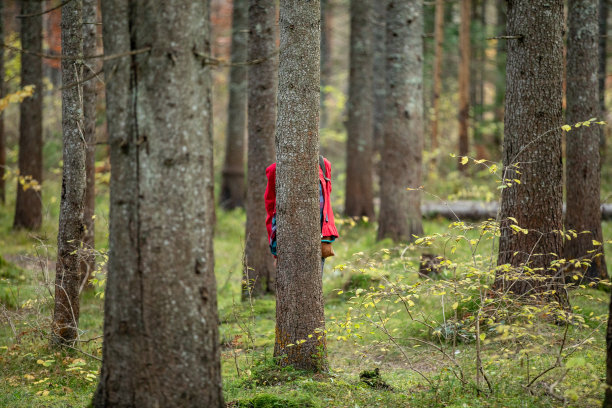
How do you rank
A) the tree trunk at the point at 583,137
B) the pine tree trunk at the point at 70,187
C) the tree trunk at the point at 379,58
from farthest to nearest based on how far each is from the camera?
1. the tree trunk at the point at 379,58
2. the tree trunk at the point at 583,137
3. the pine tree trunk at the point at 70,187

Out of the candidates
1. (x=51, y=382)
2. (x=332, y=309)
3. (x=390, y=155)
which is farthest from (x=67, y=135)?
(x=390, y=155)

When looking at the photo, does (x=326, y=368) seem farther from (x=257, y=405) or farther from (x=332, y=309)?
(x=332, y=309)

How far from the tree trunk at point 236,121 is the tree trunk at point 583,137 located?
423 inches

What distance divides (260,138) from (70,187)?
3544mm

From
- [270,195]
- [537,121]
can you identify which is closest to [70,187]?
[270,195]

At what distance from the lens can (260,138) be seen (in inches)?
357

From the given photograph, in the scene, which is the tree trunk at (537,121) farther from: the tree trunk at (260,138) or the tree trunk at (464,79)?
the tree trunk at (464,79)

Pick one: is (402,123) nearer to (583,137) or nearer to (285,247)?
(583,137)

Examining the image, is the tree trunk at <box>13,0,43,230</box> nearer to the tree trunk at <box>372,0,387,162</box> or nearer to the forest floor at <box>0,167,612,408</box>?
the forest floor at <box>0,167,612,408</box>

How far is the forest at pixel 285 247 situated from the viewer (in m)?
3.50

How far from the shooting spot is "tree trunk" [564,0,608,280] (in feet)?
27.5

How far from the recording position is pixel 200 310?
357 centimetres

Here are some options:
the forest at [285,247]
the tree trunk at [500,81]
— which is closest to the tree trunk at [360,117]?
the forest at [285,247]

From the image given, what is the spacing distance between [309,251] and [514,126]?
117 inches
